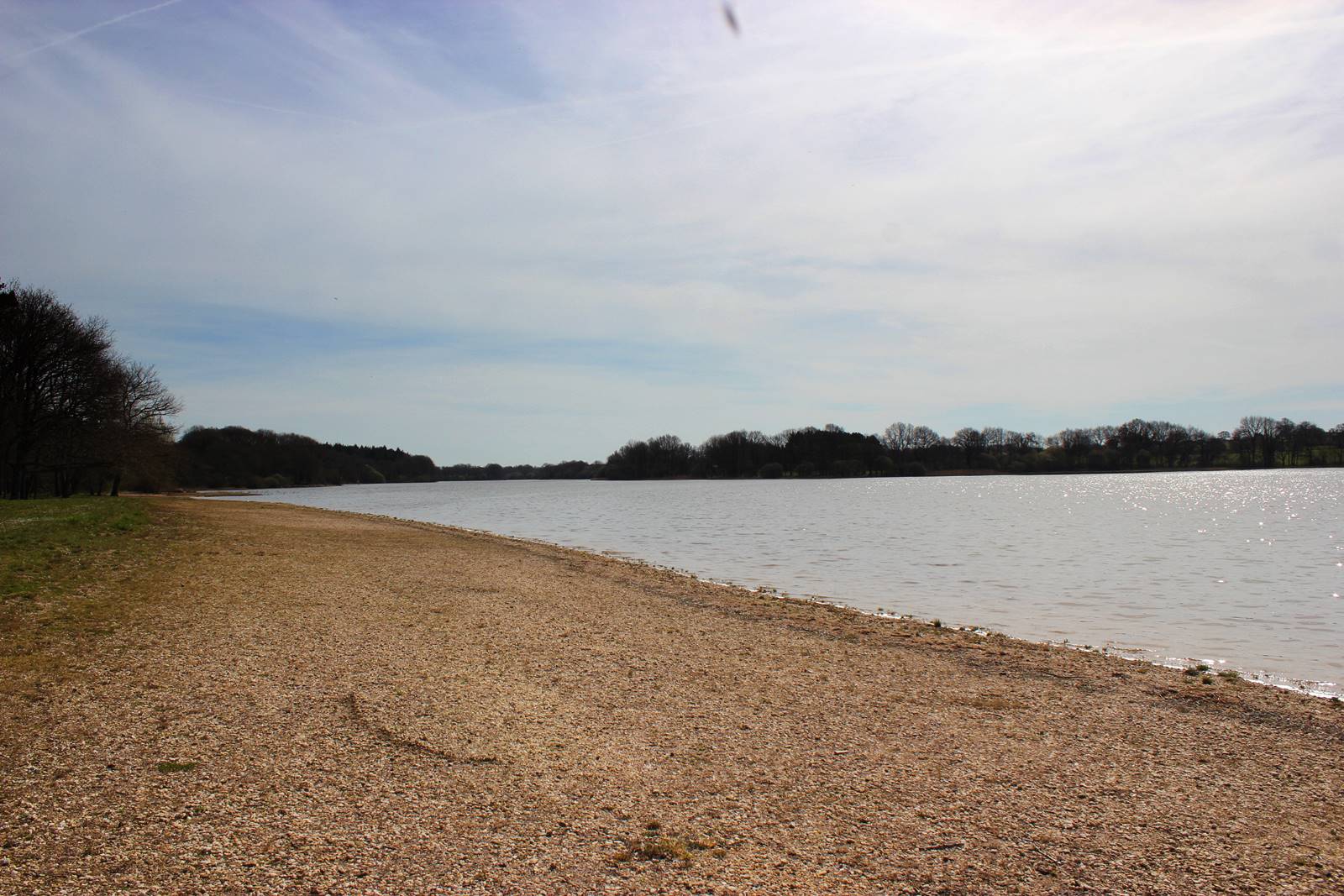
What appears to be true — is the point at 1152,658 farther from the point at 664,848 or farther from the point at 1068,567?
the point at 1068,567

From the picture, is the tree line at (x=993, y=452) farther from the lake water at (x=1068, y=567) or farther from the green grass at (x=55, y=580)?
the green grass at (x=55, y=580)

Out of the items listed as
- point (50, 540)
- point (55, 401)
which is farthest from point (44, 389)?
point (50, 540)

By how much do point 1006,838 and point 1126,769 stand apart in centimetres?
186

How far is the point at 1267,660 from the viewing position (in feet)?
34.5

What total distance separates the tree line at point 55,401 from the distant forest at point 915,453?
94.1m

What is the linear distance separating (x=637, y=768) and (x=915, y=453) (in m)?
164

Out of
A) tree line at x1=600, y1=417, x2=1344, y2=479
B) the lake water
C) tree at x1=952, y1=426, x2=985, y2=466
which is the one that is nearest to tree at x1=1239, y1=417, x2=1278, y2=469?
tree line at x1=600, y1=417, x2=1344, y2=479

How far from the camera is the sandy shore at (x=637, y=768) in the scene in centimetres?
418

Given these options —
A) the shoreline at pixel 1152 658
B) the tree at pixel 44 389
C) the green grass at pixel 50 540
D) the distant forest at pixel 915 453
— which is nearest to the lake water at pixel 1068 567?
the shoreline at pixel 1152 658

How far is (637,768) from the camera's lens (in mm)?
5684

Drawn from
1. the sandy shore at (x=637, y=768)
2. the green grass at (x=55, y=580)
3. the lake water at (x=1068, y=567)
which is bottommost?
the lake water at (x=1068, y=567)

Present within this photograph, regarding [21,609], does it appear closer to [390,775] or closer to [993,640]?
[390,775]

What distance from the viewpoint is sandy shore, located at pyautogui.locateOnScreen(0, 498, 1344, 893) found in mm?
4176

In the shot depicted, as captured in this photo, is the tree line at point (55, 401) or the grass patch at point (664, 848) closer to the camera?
the grass patch at point (664, 848)
